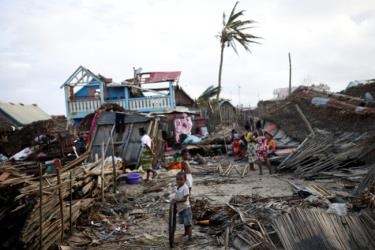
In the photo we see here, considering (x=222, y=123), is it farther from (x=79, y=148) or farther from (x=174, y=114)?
(x=79, y=148)

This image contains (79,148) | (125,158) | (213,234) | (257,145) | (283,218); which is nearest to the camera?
(283,218)

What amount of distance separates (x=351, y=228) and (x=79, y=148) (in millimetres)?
11247

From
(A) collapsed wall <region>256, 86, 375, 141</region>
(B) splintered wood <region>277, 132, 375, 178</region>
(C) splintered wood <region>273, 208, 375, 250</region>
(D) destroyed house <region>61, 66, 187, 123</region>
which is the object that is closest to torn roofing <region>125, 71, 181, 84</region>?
(D) destroyed house <region>61, 66, 187, 123</region>

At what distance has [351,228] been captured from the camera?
398 cm

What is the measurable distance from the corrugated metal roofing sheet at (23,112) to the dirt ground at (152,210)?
15.8 meters

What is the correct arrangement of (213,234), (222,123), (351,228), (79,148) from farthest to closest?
(222,123) → (79,148) → (213,234) → (351,228)

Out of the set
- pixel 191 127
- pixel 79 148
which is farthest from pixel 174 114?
pixel 79 148

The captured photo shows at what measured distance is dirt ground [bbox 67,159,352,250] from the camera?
16.7 feet

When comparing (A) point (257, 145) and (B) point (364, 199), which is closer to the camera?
(B) point (364, 199)

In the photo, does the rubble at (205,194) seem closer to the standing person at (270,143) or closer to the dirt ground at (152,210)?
the dirt ground at (152,210)

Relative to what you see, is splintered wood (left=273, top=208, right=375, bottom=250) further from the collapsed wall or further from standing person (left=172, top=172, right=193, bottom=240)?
the collapsed wall

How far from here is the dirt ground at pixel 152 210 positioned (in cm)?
508

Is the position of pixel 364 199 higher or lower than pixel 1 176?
lower

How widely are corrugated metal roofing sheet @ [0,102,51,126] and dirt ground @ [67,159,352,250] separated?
15777 mm
